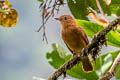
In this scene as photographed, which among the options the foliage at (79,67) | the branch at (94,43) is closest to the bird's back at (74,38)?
the foliage at (79,67)

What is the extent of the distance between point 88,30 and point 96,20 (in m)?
0.22

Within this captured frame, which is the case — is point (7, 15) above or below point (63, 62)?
above

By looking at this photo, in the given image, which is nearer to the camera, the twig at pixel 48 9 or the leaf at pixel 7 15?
the leaf at pixel 7 15

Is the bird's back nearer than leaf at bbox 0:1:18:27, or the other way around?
leaf at bbox 0:1:18:27

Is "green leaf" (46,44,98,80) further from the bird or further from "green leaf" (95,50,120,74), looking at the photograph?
the bird

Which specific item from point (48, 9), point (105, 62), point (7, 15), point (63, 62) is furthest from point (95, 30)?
point (7, 15)

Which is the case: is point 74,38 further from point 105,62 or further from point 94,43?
point 94,43

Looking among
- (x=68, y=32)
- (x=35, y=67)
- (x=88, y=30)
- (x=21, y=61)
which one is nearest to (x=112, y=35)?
(x=88, y=30)

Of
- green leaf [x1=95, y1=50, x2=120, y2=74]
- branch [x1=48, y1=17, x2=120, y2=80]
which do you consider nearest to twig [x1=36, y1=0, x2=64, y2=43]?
branch [x1=48, y1=17, x2=120, y2=80]

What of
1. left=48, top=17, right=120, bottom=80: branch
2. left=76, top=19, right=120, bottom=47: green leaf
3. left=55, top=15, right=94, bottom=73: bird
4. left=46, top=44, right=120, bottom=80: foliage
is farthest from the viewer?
left=55, top=15, right=94, bottom=73: bird

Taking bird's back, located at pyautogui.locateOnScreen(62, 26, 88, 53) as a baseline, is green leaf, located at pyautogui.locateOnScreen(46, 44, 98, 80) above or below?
above

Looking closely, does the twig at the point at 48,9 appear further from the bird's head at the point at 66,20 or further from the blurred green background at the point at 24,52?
the blurred green background at the point at 24,52

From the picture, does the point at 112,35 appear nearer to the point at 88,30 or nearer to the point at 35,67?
the point at 88,30

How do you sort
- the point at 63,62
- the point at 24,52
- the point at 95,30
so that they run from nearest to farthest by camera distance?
the point at 95,30 < the point at 63,62 < the point at 24,52
